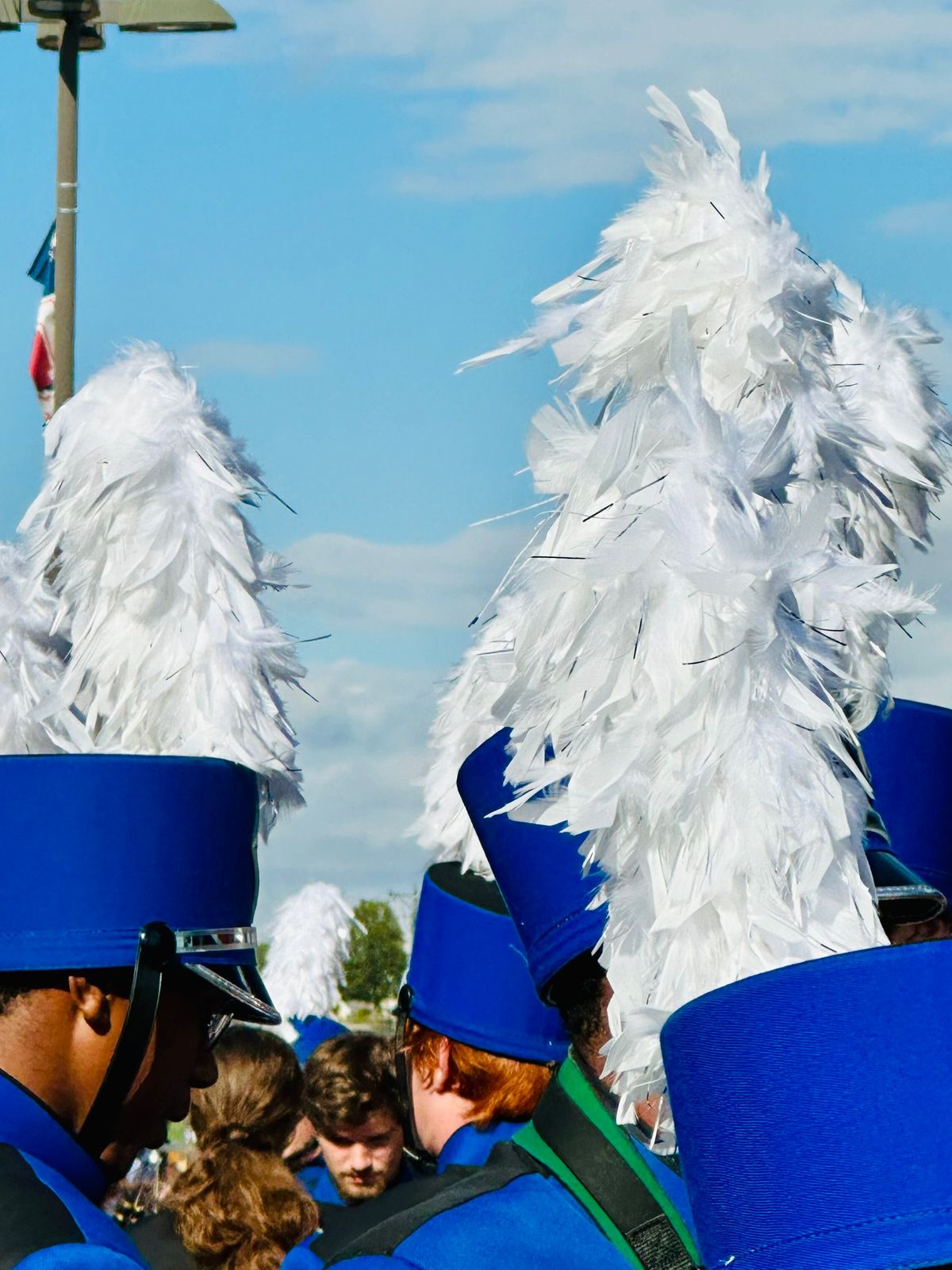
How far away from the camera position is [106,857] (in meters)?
2.93

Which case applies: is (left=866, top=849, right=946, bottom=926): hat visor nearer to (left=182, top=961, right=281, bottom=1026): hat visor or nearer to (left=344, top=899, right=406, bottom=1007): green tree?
(left=182, top=961, right=281, bottom=1026): hat visor

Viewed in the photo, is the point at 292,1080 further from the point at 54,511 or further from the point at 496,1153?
the point at 496,1153

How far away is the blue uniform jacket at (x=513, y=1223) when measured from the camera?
2410mm

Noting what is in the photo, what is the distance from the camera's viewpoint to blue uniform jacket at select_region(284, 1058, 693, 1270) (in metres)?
2.41

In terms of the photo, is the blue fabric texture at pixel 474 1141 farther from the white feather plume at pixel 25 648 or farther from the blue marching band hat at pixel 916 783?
the white feather plume at pixel 25 648

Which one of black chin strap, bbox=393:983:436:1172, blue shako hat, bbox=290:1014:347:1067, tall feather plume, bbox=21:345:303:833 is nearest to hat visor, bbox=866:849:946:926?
black chin strap, bbox=393:983:436:1172

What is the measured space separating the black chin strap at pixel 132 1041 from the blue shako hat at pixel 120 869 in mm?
16

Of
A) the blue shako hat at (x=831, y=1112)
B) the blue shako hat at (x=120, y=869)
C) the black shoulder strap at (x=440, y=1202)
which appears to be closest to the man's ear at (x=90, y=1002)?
the blue shako hat at (x=120, y=869)

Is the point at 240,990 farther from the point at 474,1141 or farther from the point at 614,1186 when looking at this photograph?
the point at 614,1186

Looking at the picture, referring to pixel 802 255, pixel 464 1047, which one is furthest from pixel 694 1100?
pixel 464 1047

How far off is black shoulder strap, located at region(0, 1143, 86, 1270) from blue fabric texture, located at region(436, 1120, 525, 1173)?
35.5 inches

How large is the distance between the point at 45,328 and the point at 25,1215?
519 cm

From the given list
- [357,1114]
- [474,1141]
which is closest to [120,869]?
[474,1141]

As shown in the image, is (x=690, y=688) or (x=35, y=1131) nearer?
(x=690, y=688)
